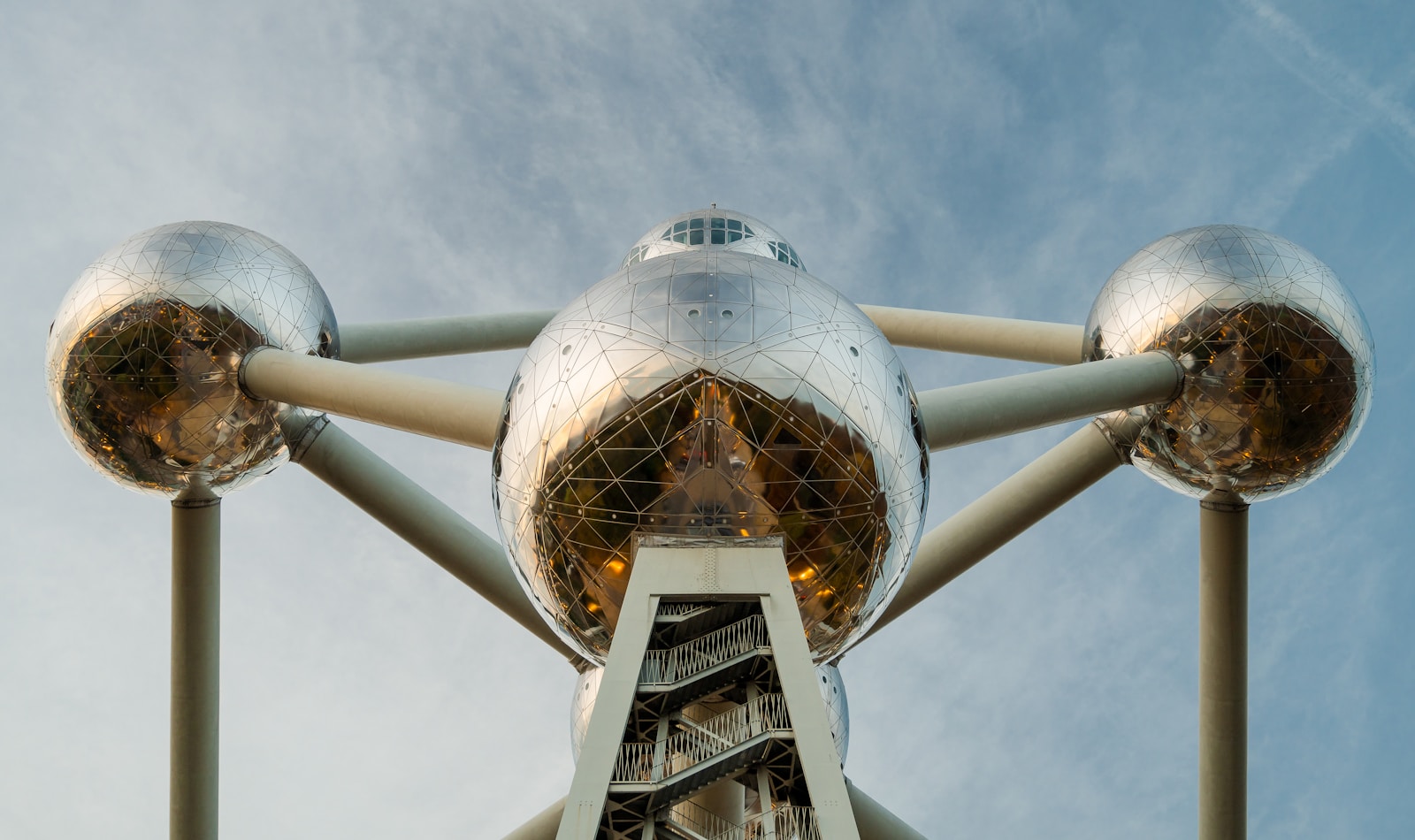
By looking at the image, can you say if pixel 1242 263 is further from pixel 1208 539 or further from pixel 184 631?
pixel 184 631

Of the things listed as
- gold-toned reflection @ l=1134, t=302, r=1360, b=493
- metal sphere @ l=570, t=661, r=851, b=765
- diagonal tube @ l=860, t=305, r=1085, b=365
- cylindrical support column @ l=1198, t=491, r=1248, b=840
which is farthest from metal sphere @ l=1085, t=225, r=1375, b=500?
metal sphere @ l=570, t=661, r=851, b=765

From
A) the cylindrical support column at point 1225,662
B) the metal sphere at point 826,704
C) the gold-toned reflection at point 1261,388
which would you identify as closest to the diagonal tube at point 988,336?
the gold-toned reflection at point 1261,388

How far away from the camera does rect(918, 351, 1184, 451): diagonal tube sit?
11.3m

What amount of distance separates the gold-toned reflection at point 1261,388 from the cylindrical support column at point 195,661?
409 inches

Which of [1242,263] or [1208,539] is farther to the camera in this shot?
[1208,539]

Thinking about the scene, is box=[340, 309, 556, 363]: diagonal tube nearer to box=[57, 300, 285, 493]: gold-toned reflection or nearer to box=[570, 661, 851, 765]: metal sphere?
box=[57, 300, 285, 493]: gold-toned reflection

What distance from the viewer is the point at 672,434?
337 inches

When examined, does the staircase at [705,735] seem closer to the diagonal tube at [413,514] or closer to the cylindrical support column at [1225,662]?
the diagonal tube at [413,514]

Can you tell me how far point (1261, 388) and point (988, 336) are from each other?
355 cm

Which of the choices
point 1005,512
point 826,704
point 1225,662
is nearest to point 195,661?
point 826,704

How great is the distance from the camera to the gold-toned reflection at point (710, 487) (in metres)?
8.57

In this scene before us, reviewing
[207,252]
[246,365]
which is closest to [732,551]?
[246,365]

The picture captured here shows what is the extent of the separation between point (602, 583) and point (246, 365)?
5.95 meters

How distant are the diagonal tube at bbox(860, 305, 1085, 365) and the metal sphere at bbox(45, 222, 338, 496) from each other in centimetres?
698
